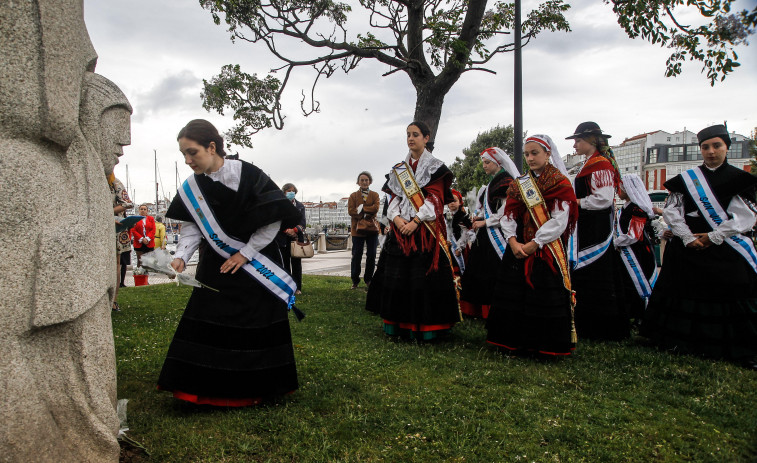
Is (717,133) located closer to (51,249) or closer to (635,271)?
(635,271)

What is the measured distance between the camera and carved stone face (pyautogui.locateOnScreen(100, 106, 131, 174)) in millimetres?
2477

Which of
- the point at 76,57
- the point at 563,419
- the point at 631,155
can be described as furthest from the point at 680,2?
the point at 631,155

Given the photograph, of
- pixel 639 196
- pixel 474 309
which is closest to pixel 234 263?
pixel 474 309

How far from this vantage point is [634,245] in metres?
6.94

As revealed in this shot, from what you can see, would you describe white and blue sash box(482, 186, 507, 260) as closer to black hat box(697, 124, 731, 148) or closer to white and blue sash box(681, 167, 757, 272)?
white and blue sash box(681, 167, 757, 272)

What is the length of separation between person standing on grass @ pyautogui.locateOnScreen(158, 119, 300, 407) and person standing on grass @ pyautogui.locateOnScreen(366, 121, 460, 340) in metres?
2.06

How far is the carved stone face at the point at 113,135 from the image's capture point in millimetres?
2477

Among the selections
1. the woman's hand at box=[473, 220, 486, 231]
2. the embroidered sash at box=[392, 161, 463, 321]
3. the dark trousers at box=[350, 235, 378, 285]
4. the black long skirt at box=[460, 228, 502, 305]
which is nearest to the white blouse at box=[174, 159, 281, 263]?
the embroidered sash at box=[392, 161, 463, 321]

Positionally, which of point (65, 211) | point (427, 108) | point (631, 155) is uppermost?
point (631, 155)

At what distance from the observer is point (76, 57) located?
2271mm

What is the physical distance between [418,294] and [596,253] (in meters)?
2.21

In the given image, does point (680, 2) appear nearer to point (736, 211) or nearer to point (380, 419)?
point (736, 211)

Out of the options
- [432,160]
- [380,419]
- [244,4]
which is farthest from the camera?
[244,4]

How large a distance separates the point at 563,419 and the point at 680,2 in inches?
258
